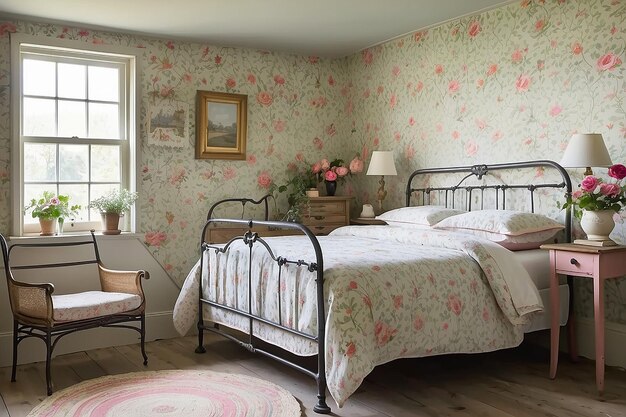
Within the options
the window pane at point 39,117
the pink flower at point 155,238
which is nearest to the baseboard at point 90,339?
the pink flower at point 155,238

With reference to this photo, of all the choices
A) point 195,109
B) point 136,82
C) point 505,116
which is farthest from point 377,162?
point 136,82

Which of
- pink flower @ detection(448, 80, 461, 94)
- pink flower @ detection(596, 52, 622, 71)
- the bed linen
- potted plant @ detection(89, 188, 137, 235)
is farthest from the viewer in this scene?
pink flower @ detection(448, 80, 461, 94)

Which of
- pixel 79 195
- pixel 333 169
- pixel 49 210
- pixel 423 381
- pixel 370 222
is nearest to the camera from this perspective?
pixel 423 381

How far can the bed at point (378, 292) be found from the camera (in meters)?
2.82

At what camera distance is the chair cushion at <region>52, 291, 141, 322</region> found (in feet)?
11.3

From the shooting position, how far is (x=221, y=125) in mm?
4934

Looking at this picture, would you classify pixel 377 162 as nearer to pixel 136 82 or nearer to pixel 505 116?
pixel 505 116

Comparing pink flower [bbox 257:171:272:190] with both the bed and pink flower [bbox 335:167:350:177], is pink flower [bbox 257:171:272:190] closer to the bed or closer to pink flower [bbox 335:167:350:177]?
pink flower [bbox 335:167:350:177]

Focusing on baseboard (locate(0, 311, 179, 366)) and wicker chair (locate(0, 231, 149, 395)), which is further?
baseboard (locate(0, 311, 179, 366))

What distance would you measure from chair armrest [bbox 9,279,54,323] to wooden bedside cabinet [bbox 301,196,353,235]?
7.18ft

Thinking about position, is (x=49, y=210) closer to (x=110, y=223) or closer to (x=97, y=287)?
(x=110, y=223)

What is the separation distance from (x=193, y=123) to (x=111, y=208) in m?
0.95

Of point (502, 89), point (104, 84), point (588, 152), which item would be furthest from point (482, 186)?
point (104, 84)

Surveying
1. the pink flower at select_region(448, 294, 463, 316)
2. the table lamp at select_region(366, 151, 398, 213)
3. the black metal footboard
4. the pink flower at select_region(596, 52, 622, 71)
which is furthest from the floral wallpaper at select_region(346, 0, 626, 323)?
the black metal footboard
